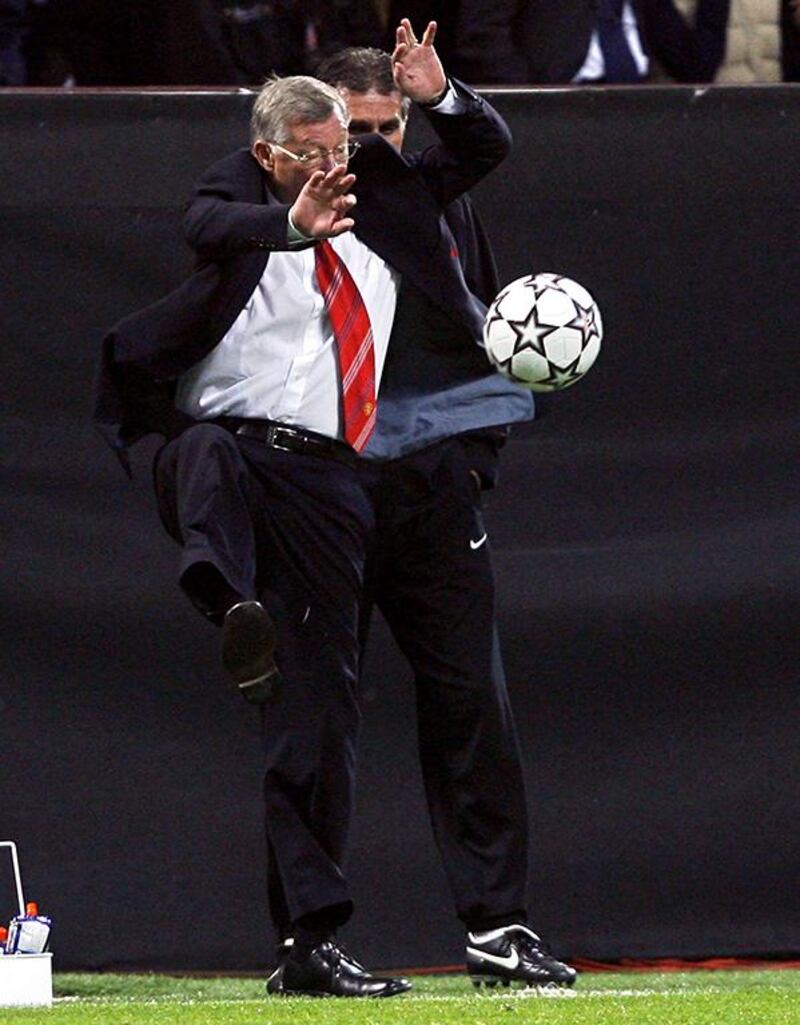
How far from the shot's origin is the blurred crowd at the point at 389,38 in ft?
23.1

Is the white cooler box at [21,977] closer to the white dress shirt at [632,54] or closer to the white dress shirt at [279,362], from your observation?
the white dress shirt at [279,362]

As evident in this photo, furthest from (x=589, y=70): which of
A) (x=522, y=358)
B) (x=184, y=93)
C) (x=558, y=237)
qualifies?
(x=522, y=358)

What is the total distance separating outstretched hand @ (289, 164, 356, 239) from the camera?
4.75m

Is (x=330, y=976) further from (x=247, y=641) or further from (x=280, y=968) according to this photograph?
(x=247, y=641)

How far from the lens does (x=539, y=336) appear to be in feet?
16.9

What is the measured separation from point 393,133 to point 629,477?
148 centimetres

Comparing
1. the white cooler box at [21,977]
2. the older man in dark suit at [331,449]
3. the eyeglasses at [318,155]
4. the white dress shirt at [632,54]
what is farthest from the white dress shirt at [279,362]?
the white dress shirt at [632,54]

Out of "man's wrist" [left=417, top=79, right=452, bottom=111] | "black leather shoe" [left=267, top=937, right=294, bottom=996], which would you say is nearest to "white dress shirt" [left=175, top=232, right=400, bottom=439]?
"man's wrist" [left=417, top=79, right=452, bottom=111]

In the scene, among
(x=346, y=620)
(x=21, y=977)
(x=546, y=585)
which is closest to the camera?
(x=21, y=977)

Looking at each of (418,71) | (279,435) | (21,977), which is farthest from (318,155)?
(21,977)

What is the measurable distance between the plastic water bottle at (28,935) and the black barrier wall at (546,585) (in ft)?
4.22

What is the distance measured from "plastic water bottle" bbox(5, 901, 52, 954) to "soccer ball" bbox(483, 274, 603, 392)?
151 cm

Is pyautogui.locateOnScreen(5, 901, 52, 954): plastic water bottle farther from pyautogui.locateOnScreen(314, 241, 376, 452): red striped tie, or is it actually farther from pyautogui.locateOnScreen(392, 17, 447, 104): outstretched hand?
pyautogui.locateOnScreen(392, 17, 447, 104): outstretched hand

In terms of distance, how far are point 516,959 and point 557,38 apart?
2997 millimetres
